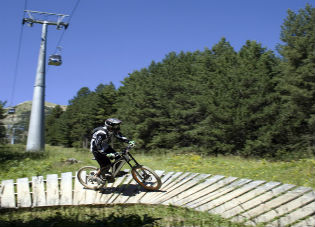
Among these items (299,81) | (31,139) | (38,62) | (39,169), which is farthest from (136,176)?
(299,81)

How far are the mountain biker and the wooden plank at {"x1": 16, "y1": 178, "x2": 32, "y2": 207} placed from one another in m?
1.97

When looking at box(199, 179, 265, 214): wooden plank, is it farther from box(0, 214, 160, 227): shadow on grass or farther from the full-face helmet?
the full-face helmet

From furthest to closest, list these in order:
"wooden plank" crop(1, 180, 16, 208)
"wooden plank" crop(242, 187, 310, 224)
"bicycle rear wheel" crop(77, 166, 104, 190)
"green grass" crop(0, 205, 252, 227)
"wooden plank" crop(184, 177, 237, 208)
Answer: "bicycle rear wheel" crop(77, 166, 104, 190), "wooden plank" crop(1, 180, 16, 208), "wooden plank" crop(184, 177, 237, 208), "wooden plank" crop(242, 187, 310, 224), "green grass" crop(0, 205, 252, 227)

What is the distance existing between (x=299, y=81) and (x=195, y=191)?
24268 mm

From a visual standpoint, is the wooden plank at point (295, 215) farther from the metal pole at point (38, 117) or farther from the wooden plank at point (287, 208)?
the metal pole at point (38, 117)

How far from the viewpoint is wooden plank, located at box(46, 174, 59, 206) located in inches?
314

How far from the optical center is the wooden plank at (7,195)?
791cm

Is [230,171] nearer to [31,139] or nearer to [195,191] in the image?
[195,191]

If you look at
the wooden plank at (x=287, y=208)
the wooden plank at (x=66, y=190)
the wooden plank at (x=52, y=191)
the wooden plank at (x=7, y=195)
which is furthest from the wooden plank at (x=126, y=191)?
the wooden plank at (x=287, y=208)

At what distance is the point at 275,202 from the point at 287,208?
1.01ft

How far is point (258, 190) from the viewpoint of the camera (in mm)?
6582

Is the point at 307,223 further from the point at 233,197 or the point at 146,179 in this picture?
the point at 146,179

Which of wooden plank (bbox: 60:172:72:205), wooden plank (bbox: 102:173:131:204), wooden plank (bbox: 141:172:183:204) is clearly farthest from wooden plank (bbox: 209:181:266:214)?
wooden plank (bbox: 60:172:72:205)

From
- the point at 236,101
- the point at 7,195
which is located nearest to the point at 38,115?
the point at 7,195
